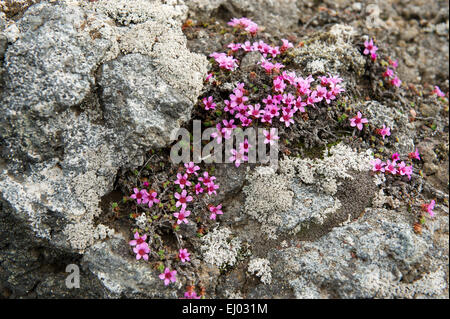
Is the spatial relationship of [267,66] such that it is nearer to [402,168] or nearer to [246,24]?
[246,24]

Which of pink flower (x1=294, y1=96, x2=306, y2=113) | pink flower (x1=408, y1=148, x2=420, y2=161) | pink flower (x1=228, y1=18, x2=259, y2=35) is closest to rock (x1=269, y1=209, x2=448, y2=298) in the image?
pink flower (x1=408, y1=148, x2=420, y2=161)

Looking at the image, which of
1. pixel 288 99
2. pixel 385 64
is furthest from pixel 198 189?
pixel 385 64

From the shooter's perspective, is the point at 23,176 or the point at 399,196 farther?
the point at 399,196

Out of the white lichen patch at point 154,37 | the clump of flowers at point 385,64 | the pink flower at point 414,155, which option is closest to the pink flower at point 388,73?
the clump of flowers at point 385,64

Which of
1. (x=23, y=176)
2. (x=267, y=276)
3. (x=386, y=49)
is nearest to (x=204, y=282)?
(x=267, y=276)

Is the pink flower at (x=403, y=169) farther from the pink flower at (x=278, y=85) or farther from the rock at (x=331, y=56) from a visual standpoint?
the pink flower at (x=278, y=85)

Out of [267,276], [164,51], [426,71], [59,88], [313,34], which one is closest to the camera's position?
[59,88]

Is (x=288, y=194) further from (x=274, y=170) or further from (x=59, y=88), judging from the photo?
(x=59, y=88)

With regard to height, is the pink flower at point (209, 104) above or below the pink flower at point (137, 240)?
above
